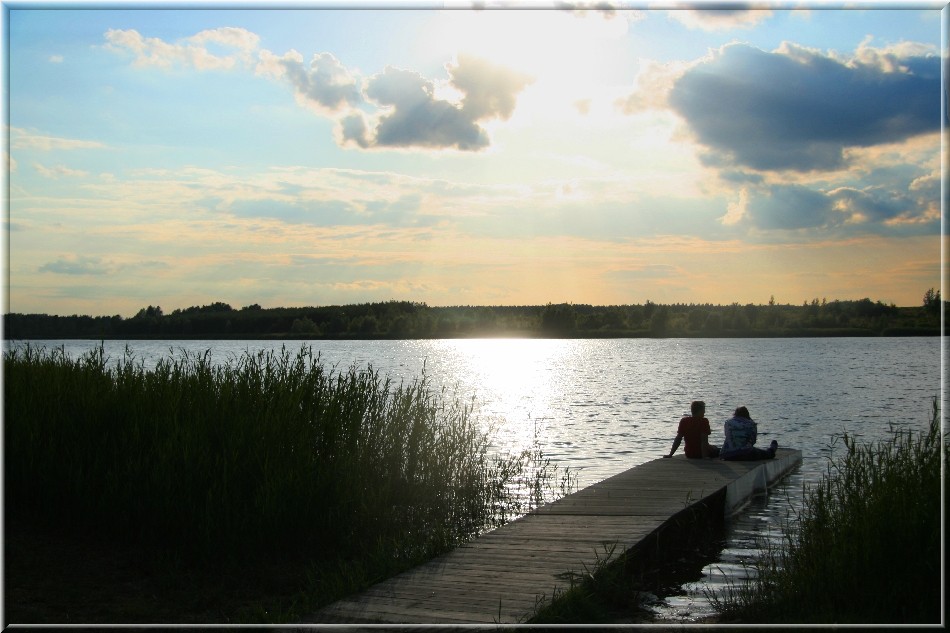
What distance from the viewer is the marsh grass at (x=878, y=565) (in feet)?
19.6

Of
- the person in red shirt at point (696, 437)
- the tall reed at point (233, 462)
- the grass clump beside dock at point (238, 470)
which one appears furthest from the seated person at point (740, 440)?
the grass clump beside dock at point (238, 470)

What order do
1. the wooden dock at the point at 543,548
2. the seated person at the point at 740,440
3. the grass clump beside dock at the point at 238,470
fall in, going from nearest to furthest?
the wooden dock at the point at 543,548, the grass clump beside dock at the point at 238,470, the seated person at the point at 740,440

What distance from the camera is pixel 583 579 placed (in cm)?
692

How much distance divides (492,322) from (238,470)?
2300 inches

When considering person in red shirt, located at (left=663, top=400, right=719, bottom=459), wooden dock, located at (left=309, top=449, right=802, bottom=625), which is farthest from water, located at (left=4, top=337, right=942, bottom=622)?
person in red shirt, located at (left=663, top=400, right=719, bottom=459)

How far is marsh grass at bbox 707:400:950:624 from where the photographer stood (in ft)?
19.6

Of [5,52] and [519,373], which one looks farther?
[519,373]

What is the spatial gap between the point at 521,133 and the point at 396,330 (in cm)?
4200

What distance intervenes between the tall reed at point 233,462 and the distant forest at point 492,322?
1127 millimetres

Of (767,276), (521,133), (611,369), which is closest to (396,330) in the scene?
(611,369)

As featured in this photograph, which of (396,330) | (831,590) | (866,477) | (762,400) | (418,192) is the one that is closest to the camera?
(831,590)

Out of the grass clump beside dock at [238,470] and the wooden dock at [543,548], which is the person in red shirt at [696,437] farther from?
the grass clump beside dock at [238,470]

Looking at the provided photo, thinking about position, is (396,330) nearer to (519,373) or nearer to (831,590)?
(519,373)

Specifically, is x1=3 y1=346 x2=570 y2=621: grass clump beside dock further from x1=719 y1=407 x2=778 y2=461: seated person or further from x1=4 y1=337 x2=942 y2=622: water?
x1=719 y1=407 x2=778 y2=461: seated person
